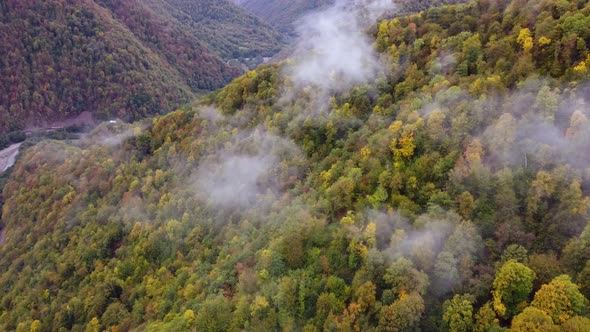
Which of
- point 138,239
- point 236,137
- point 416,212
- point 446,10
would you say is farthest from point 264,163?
point 446,10

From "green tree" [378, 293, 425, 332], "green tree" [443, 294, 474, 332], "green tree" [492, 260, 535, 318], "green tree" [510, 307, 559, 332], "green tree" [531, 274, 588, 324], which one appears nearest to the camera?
"green tree" [510, 307, 559, 332]

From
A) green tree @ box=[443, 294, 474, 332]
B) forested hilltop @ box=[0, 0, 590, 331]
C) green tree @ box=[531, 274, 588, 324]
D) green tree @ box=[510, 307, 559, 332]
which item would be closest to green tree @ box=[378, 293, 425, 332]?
forested hilltop @ box=[0, 0, 590, 331]

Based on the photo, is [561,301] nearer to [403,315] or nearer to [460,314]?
[460,314]

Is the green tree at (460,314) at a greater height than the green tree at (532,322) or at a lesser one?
lesser

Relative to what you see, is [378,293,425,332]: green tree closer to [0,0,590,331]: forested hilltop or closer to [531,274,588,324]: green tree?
[0,0,590,331]: forested hilltop

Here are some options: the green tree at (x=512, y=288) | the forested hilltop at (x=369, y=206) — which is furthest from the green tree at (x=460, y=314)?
the green tree at (x=512, y=288)

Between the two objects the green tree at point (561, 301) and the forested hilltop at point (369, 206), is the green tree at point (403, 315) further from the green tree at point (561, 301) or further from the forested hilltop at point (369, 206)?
the green tree at point (561, 301)

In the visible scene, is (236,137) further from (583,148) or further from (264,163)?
(583,148)

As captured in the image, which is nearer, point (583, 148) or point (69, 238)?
point (583, 148)

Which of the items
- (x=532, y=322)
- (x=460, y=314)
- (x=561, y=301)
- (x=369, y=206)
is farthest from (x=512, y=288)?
(x=369, y=206)
